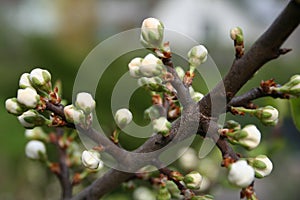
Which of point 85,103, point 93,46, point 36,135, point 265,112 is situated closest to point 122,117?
point 85,103

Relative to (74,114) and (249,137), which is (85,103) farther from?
(249,137)

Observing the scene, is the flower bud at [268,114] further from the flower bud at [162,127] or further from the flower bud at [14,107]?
the flower bud at [14,107]

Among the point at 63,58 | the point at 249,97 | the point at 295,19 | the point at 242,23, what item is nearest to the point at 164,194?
the point at 249,97

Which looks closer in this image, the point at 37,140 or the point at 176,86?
the point at 176,86

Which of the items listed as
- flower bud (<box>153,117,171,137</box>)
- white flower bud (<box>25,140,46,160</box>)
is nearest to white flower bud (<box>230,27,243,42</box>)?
flower bud (<box>153,117,171,137</box>)

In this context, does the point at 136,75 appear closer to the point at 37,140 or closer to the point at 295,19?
the point at 295,19

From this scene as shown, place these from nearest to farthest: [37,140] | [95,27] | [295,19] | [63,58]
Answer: [295,19]
[37,140]
[63,58]
[95,27]

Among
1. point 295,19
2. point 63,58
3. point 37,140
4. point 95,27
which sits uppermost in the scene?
point 295,19

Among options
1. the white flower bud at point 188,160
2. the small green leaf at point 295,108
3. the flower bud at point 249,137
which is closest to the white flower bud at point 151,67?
the flower bud at point 249,137
